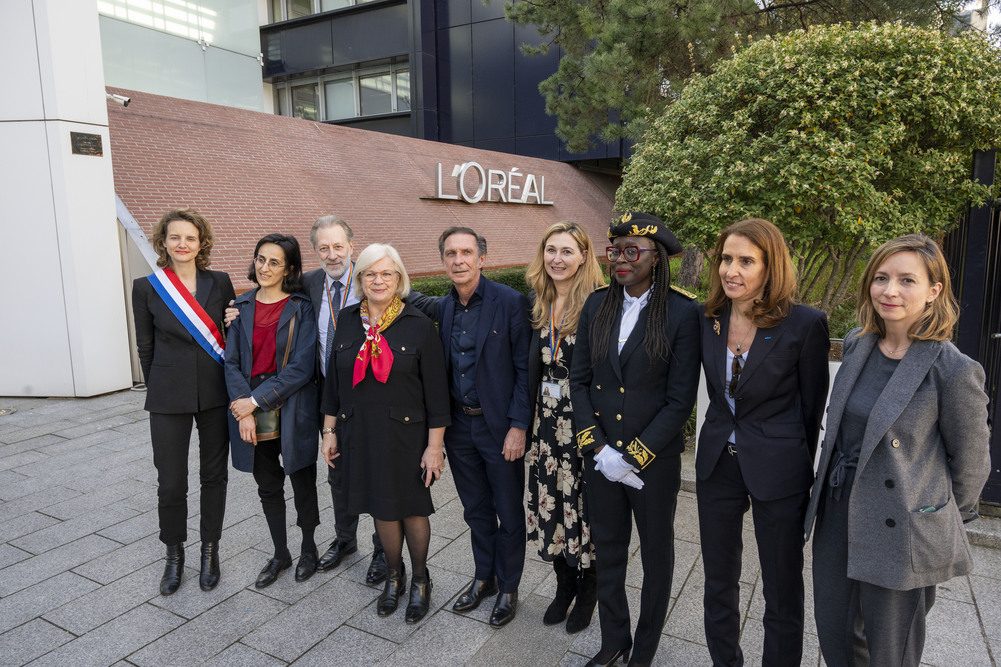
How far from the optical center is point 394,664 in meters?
2.82

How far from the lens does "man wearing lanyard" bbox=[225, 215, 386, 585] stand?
350cm

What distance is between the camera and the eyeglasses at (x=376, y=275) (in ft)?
9.66

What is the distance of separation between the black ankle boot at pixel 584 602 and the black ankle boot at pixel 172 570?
210cm

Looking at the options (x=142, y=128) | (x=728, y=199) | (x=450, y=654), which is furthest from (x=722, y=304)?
(x=142, y=128)

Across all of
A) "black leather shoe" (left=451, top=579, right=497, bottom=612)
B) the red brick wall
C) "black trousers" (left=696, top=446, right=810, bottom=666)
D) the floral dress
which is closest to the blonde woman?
the floral dress

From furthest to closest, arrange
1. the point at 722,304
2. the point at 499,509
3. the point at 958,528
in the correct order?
the point at 499,509 < the point at 722,304 < the point at 958,528

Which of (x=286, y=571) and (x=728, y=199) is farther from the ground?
(x=728, y=199)

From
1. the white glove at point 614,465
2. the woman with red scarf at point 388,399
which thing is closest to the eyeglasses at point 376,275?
the woman with red scarf at point 388,399

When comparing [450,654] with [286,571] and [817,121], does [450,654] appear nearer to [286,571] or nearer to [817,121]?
[286,571]

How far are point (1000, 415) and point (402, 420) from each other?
3.59 meters

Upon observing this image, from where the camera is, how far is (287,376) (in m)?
3.32

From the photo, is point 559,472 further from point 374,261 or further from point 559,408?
point 374,261

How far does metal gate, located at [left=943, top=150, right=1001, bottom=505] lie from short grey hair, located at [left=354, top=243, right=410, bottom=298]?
3.24m

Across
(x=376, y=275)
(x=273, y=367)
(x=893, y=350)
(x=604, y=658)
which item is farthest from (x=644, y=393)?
(x=273, y=367)
